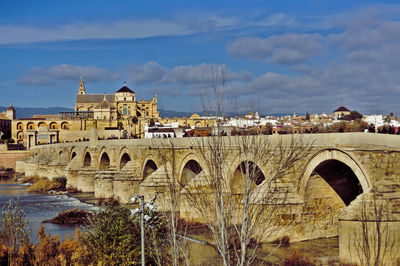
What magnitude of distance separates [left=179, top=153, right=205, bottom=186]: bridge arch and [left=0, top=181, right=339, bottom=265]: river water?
628cm

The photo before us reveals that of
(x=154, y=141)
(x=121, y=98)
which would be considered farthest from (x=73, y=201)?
(x=121, y=98)

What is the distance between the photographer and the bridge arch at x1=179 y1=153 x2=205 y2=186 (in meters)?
26.3

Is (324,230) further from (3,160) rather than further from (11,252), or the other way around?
(3,160)

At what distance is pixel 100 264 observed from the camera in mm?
14180

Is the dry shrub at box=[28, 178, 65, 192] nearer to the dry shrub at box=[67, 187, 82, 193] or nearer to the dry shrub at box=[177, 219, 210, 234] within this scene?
the dry shrub at box=[67, 187, 82, 193]

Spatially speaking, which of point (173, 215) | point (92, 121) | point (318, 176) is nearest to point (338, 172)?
point (318, 176)

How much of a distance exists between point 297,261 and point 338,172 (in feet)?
14.2

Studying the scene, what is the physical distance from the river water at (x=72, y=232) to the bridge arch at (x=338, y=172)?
6.10 feet

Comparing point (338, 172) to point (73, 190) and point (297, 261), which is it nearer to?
point (297, 261)

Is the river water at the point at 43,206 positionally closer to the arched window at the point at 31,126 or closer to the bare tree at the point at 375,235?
the bare tree at the point at 375,235

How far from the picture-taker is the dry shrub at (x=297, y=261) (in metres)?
15.9

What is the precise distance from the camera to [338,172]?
18.9 m

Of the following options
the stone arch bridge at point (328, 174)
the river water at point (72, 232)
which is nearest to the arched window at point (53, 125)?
the river water at point (72, 232)

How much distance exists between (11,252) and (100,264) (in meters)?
3.22
